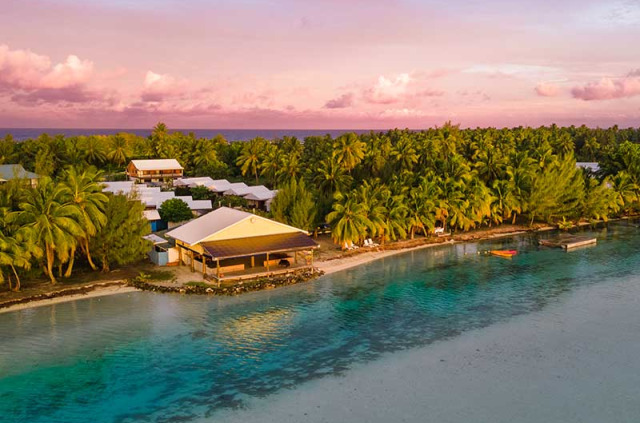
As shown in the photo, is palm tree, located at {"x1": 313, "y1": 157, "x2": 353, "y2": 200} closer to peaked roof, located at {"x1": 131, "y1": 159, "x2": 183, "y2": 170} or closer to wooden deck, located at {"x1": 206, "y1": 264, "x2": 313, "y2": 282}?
wooden deck, located at {"x1": 206, "y1": 264, "x2": 313, "y2": 282}

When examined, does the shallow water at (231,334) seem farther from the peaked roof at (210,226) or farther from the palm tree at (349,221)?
the peaked roof at (210,226)

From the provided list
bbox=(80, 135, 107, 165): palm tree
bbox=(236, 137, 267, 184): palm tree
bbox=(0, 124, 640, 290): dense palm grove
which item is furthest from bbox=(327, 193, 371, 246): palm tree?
bbox=(80, 135, 107, 165): palm tree

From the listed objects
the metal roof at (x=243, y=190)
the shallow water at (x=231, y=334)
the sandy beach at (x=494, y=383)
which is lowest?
the sandy beach at (x=494, y=383)

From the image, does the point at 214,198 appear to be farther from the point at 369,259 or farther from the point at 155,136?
the point at 155,136

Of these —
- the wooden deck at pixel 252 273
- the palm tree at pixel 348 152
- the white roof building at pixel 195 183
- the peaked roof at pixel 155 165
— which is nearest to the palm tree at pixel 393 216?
the wooden deck at pixel 252 273

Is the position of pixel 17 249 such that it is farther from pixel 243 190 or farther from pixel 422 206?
pixel 243 190

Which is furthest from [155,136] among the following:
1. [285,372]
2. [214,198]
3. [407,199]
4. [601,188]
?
[285,372]
